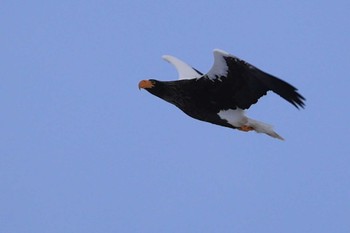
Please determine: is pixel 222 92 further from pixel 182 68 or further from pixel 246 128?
pixel 182 68

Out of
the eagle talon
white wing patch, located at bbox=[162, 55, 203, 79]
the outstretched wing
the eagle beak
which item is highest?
white wing patch, located at bbox=[162, 55, 203, 79]

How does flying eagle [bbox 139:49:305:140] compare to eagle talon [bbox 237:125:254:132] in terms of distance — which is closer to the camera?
flying eagle [bbox 139:49:305:140]

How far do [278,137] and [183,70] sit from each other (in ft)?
6.09

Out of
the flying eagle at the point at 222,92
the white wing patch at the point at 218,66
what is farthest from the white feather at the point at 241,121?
the white wing patch at the point at 218,66

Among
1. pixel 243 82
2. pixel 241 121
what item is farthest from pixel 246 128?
pixel 243 82

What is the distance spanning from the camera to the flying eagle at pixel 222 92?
12.7 metres

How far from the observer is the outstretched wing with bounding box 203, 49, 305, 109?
476 inches

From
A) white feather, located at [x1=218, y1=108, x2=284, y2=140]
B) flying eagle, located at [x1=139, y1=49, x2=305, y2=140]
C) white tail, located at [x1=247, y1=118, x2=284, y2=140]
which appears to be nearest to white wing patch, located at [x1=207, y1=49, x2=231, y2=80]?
flying eagle, located at [x1=139, y1=49, x2=305, y2=140]

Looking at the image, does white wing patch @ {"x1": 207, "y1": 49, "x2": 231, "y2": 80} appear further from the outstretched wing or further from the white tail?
the white tail

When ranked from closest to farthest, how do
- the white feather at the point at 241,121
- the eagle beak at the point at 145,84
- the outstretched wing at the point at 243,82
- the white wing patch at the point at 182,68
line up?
the outstretched wing at the point at 243,82
the white feather at the point at 241,121
the eagle beak at the point at 145,84
the white wing patch at the point at 182,68

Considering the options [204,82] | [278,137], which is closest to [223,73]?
[204,82]

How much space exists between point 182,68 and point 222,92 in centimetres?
177

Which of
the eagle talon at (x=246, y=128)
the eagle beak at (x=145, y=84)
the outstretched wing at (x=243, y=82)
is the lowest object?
the eagle talon at (x=246, y=128)

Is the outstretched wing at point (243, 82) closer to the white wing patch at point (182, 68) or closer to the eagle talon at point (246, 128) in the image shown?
the eagle talon at point (246, 128)
